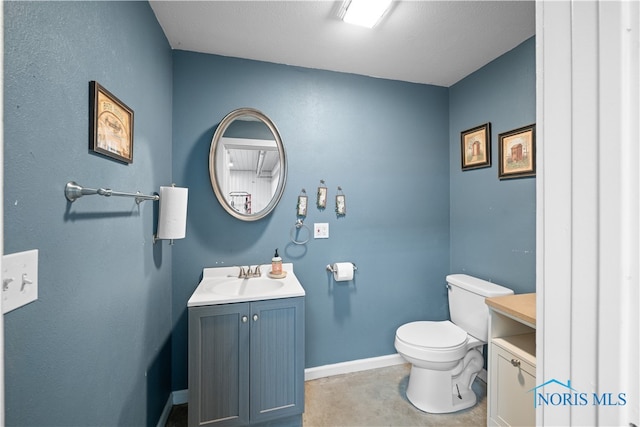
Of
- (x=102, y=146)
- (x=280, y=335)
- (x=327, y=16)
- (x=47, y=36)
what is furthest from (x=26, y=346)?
(x=327, y=16)

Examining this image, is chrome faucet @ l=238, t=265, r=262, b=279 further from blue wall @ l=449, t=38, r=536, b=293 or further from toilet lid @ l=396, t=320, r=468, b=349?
blue wall @ l=449, t=38, r=536, b=293

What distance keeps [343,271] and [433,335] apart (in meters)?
0.73

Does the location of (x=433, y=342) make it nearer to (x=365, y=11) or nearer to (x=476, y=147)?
(x=476, y=147)

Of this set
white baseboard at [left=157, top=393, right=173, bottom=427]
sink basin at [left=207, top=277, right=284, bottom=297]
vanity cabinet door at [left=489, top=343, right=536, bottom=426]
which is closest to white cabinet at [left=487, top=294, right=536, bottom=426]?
vanity cabinet door at [left=489, top=343, right=536, bottom=426]

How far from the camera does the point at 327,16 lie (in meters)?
1.53

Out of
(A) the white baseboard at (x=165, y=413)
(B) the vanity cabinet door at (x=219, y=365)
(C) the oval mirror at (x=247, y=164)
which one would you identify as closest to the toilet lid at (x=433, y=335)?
(B) the vanity cabinet door at (x=219, y=365)

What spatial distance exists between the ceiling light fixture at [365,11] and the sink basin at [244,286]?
1.60 m

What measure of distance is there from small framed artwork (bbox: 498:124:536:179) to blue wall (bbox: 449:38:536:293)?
0.15 feet

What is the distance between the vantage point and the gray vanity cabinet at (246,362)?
143 cm

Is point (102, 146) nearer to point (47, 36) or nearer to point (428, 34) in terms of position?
point (47, 36)

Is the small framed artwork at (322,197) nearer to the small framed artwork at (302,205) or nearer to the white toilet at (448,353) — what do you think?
the small framed artwork at (302,205)

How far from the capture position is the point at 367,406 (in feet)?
5.90

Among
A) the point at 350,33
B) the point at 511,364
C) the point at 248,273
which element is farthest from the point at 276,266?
the point at 350,33

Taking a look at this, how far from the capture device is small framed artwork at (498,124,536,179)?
1700mm
